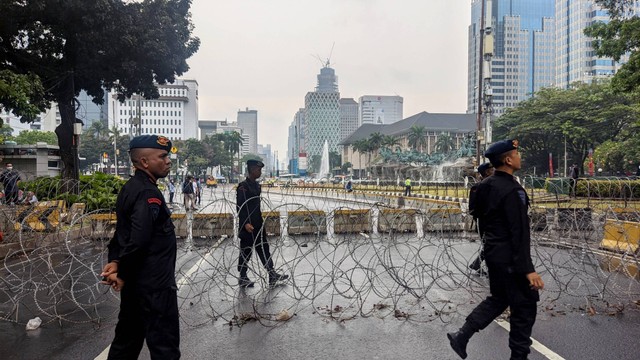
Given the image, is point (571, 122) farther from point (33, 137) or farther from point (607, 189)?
point (33, 137)

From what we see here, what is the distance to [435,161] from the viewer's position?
62.1 meters

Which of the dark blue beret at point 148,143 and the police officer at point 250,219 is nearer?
the dark blue beret at point 148,143

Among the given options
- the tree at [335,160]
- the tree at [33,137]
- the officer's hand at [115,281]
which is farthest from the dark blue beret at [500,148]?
the tree at [335,160]

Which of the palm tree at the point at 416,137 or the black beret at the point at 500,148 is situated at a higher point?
the palm tree at the point at 416,137

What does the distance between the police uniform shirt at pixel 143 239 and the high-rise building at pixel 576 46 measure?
138 metres

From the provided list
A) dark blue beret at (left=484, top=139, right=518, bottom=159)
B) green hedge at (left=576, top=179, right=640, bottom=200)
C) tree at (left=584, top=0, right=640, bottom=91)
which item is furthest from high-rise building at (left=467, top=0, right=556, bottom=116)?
dark blue beret at (left=484, top=139, right=518, bottom=159)

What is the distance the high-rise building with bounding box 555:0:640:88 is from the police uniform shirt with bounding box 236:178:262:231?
440 ft

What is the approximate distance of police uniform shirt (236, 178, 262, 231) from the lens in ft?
24.7

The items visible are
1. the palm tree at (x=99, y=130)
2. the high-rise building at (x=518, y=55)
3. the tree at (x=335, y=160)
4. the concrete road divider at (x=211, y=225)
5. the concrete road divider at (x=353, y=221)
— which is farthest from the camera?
the tree at (x=335, y=160)

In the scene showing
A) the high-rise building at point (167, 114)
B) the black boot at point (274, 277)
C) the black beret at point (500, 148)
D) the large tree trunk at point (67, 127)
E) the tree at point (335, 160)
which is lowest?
the black boot at point (274, 277)

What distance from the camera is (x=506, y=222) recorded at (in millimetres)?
4184

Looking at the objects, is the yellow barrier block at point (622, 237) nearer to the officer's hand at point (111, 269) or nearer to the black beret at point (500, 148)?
the black beret at point (500, 148)

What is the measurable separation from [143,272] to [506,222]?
3.07m

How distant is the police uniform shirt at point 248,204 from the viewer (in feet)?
24.7
